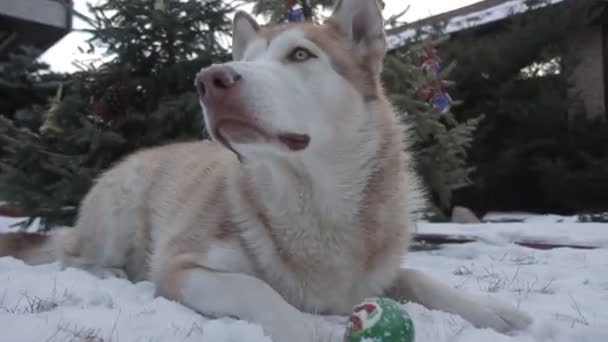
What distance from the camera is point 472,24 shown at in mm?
11648

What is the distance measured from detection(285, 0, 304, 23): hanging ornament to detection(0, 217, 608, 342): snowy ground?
261cm

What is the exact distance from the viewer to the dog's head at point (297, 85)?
2.04 m

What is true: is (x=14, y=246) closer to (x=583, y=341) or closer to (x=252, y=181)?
(x=252, y=181)

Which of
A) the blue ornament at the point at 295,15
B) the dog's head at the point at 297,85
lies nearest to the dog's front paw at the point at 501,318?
the dog's head at the point at 297,85

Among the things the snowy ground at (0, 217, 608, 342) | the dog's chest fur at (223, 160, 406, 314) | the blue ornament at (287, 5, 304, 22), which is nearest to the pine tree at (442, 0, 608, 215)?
the blue ornament at (287, 5, 304, 22)

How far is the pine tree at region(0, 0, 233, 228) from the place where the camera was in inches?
199

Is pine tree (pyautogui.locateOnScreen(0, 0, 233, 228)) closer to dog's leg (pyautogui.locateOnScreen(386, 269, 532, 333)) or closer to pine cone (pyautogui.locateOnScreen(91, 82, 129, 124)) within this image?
pine cone (pyautogui.locateOnScreen(91, 82, 129, 124))

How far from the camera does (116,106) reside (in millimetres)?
5238

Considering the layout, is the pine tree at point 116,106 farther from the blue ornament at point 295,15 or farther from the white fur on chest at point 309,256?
the white fur on chest at point 309,256

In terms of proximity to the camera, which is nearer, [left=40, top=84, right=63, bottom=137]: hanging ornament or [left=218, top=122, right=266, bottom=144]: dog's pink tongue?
[left=218, top=122, right=266, bottom=144]: dog's pink tongue

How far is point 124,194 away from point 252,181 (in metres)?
1.26

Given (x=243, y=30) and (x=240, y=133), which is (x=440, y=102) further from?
(x=240, y=133)

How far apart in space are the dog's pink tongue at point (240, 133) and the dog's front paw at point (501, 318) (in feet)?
3.59

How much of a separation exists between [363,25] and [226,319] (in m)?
1.50
